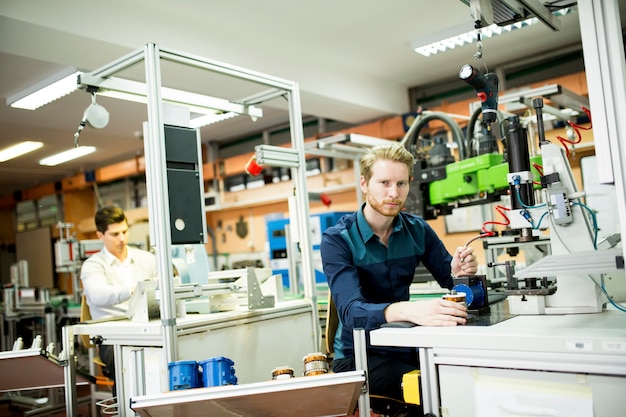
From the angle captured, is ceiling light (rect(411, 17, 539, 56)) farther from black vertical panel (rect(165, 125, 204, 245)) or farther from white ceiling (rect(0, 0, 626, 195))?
black vertical panel (rect(165, 125, 204, 245))

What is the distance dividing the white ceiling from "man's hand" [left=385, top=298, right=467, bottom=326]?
284 centimetres

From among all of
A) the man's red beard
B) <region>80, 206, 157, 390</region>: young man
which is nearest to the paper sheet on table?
the man's red beard

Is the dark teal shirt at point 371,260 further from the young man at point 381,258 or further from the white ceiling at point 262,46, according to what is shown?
the white ceiling at point 262,46

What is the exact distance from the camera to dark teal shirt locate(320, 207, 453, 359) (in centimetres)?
198

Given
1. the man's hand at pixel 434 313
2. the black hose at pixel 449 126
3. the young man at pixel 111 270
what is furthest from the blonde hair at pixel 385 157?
the young man at pixel 111 270

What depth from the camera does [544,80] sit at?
518 cm

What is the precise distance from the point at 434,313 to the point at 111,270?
2888mm

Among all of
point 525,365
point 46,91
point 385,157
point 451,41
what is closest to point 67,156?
point 46,91

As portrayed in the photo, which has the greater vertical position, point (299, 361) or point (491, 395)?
point (491, 395)

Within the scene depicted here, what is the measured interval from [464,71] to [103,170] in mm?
7067

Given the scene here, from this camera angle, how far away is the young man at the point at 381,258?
1.93m

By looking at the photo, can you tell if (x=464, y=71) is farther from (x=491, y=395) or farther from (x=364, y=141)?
(x=364, y=141)

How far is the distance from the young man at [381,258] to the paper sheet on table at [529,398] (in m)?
0.45

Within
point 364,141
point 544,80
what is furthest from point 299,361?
point 544,80
